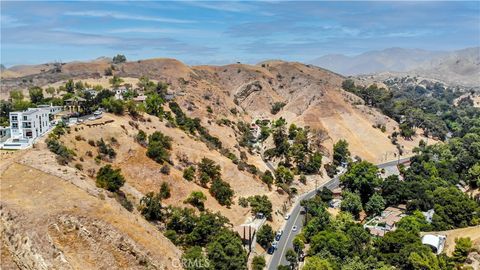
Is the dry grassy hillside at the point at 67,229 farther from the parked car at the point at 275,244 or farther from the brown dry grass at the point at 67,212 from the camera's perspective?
the parked car at the point at 275,244

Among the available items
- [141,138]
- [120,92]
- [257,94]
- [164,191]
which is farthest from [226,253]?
[257,94]

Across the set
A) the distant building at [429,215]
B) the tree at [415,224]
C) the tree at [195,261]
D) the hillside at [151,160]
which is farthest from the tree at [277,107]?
the tree at [195,261]

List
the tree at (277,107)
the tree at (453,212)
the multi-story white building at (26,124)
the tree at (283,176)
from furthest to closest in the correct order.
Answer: the tree at (277,107) → the tree at (283,176) → the tree at (453,212) → the multi-story white building at (26,124)

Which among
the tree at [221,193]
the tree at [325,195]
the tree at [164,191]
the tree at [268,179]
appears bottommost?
the tree at [325,195]

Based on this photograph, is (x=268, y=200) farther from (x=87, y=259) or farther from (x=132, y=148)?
(x=87, y=259)

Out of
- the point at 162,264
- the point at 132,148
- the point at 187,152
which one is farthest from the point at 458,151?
the point at 162,264

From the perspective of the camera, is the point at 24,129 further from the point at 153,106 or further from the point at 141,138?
the point at 153,106

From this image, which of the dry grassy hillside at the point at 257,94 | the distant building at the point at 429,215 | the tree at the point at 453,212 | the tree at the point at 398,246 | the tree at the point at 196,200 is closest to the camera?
the tree at the point at 398,246
